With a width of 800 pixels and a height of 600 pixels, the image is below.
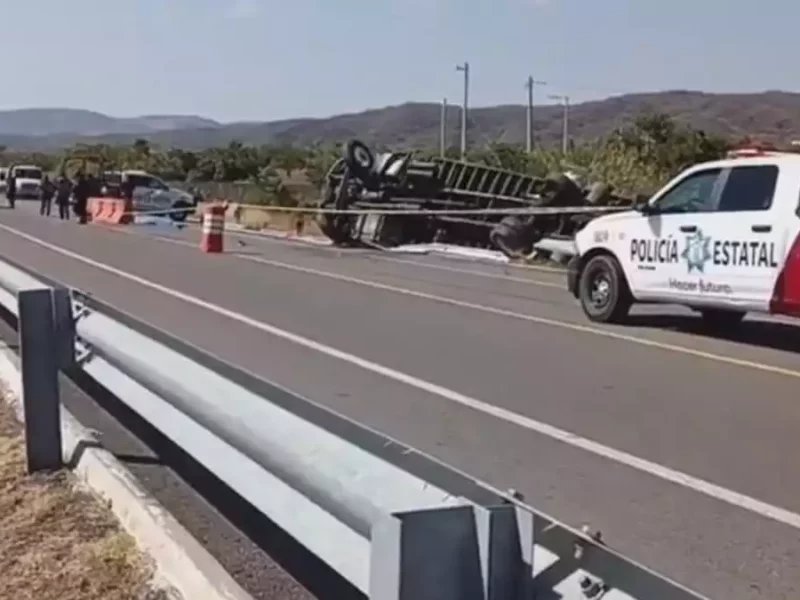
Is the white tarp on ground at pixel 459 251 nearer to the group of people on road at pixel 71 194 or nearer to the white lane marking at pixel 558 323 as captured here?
the white lane marking at pixel 558 323

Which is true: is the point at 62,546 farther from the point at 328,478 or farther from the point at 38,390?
the point at 328,478

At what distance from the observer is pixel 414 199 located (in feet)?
97.9

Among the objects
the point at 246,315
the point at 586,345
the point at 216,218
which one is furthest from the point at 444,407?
the point at 216,218

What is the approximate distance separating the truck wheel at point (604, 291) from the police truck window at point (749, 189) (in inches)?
73.0

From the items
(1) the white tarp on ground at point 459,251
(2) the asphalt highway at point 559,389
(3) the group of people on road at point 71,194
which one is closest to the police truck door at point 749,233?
(2) the asphalt highway at point 559,389

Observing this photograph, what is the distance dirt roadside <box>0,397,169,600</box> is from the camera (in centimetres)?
500

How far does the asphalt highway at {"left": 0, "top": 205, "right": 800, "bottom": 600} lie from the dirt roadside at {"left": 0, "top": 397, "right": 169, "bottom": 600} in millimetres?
2171

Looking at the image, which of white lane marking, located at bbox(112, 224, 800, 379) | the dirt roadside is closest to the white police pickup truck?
white lane marking, located at bbox(112, 224, 800, 379)

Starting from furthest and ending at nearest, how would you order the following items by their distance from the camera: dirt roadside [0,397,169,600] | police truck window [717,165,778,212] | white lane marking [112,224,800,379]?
police truck window [717,165,778,212] < white lane marking [112,224,800,379] < dirt roadside [0,397,169,600]

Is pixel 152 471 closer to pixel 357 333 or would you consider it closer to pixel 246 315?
pixel 357 333

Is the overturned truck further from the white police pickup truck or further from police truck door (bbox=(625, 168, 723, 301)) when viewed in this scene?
police truck door (bbox=(625, 168, 723, 301))

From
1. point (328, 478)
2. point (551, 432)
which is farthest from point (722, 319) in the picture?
point (328, 478)

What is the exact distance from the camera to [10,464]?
671 centimetres

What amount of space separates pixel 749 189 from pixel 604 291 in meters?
2.54
